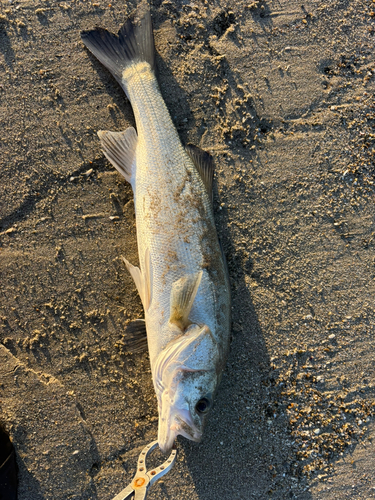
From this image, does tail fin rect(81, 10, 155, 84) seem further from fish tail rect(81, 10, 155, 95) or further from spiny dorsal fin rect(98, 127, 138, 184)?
spiny dorsal fin rect(98, 127, 138, 184)

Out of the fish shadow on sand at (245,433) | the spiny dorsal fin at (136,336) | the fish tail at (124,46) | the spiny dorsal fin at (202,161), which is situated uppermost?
the fish tail at (124,46)

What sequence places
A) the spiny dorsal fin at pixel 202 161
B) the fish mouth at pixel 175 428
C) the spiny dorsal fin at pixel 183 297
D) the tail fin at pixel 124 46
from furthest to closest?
the tail fin at pixel 124 46, the spiny dorsal fin at pixel 202 161, the spiny dorsal fin at pixel 183 297, the fish mouth at pixel 175 428

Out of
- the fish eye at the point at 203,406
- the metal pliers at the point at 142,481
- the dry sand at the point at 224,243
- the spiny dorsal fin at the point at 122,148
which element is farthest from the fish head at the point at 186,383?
the spiny dorsal fin at the point at 122,148

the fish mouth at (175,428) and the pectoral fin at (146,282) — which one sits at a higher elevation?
the pectoral fin at (146,282)

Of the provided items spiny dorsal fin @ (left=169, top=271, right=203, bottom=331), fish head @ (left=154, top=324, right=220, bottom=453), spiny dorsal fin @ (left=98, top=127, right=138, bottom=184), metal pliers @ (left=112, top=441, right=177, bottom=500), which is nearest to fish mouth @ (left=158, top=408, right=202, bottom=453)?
fish head @ (left=154, top=324, right=220, bottom=453)

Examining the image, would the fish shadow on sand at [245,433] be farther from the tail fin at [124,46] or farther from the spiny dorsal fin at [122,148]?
the tail fin at [124,46]

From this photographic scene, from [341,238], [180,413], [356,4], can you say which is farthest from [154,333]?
[356,4]
